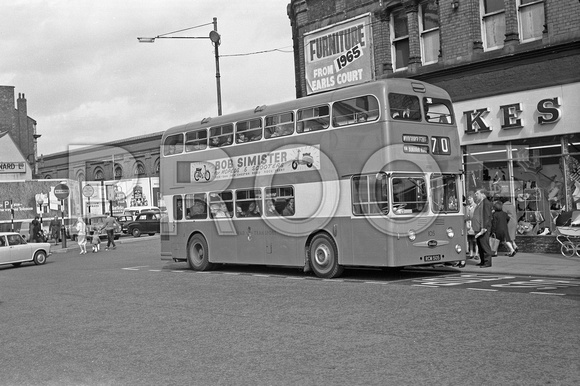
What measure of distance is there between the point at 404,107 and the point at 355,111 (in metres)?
1.09

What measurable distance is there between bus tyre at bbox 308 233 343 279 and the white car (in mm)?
14854

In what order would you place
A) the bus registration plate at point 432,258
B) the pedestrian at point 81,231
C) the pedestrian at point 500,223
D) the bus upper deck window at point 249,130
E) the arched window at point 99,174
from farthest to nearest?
1. the arched window at point 99,174
2. the pedestrian at point 81,231
3. the pedestrian at point 500,223
4. the bus upper deck window at point 249,130
5. the bus registration plate at point 432,258

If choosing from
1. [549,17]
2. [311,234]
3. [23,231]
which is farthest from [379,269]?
[23,231]

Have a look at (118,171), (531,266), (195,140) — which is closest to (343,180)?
(531,266)

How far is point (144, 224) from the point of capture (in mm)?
52125

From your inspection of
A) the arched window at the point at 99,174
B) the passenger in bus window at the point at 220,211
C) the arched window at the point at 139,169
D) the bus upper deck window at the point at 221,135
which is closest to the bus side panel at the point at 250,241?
the passenger in bus window at the point at 220,211

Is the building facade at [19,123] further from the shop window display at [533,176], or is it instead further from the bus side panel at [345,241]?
the bus side panel at [345,241]

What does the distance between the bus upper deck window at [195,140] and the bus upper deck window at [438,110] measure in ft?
23.2

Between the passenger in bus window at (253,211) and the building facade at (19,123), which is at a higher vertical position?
the building facade at (19,123)

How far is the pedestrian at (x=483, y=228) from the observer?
18469mm

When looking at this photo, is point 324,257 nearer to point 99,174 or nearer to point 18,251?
point 18,251

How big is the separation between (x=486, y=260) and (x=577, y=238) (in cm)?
282

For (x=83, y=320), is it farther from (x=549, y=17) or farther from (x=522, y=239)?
(x=549, y=17)

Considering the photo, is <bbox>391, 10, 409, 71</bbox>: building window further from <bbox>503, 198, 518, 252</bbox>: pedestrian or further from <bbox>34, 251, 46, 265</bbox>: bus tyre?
<bbox>34, 251, 46, 265</bbox>: bus tyre
